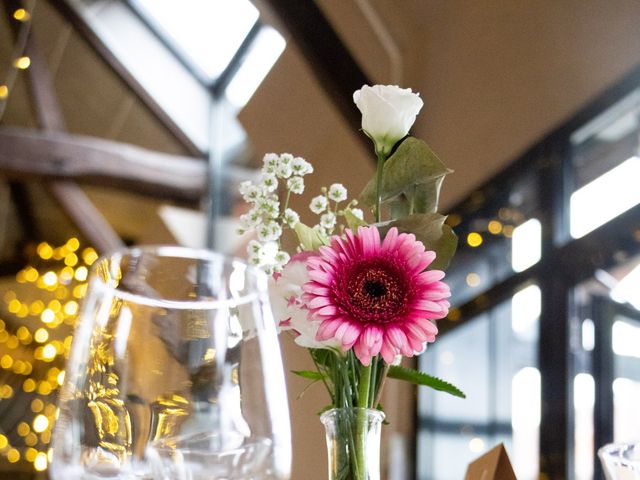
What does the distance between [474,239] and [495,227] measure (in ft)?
0.41

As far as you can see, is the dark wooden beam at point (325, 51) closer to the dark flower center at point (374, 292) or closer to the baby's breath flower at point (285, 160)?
the baby's breath flower at point (285, 160)

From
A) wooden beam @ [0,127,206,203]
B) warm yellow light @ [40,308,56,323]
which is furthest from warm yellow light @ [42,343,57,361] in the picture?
wooden beam @ [0,127,206,203]

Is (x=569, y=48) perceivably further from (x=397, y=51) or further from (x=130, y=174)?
(x=130, y=174)

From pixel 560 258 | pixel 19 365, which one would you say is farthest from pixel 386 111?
pixel 19 365

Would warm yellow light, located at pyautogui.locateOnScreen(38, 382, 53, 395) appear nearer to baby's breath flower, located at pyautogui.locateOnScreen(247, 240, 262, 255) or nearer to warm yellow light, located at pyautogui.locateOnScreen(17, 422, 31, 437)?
warm yellow light, located at pyautogui.locateOnScreen(17, 422, 31, 437)

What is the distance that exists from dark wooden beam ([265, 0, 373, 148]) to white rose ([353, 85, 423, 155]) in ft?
10.7

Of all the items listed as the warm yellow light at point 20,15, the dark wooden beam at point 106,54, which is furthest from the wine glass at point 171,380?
the dark wooden beam at point 106,54

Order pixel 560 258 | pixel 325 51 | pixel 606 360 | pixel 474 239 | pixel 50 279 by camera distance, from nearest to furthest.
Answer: pixel 606 360 → pixel 560 258 → pixel 474 239 → pixel 325 51 → pixel 50 279

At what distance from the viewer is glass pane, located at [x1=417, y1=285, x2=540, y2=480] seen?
313cm

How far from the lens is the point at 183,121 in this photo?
6.75 meters

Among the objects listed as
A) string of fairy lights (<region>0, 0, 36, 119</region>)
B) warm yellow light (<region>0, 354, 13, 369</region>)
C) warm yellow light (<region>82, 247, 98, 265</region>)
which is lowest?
warm yellow light (<region>0, 354, 13, 369</region>)

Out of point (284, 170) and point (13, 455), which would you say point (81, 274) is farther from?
point (284, 170)

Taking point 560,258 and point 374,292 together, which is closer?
point 374,292

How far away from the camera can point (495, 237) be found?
351cm
